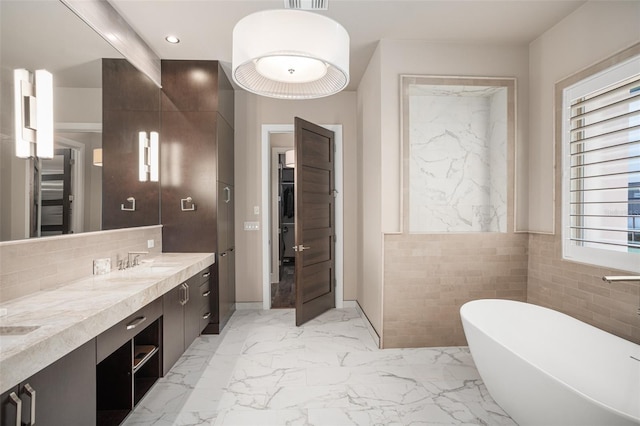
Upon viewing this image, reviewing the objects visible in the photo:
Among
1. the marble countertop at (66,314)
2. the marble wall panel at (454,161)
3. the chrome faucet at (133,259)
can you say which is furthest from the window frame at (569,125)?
the chrome faucet at (133,259)

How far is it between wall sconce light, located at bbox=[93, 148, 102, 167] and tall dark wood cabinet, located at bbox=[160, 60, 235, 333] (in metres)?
0.92

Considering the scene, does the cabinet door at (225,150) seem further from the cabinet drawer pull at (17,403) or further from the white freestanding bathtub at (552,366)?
the white freestanding bathtub at (552,366)

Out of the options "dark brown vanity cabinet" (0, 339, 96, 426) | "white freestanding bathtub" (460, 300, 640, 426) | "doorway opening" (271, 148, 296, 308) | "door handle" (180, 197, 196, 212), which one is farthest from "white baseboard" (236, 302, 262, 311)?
"dark brown vanity cabinet" (0, 339, 96, 426)

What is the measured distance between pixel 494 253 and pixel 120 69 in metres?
3.54

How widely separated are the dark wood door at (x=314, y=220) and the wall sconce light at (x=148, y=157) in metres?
1.37

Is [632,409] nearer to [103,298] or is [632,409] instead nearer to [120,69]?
[103,298]

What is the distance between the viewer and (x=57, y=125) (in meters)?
1.77

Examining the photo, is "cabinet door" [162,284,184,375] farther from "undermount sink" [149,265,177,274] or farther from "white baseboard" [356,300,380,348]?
"white baseboard" [356,300,380,348]

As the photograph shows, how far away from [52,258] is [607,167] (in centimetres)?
364

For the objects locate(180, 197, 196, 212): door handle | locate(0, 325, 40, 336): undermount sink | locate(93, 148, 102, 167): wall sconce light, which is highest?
locate(93, 148, 102, 167): wall sconce light

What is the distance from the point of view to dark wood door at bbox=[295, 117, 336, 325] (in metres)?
3.34

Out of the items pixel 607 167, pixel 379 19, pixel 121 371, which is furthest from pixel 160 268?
pixel 607 167

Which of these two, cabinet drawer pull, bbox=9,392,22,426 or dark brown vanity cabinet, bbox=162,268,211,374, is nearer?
cabinet drawer pull, bbox=9,392,22,426

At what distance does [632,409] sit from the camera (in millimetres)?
1653
